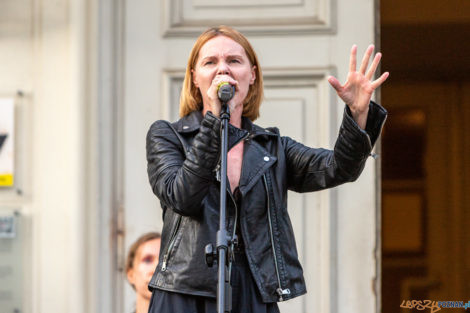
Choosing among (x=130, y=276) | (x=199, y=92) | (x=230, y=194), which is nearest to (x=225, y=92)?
(x=230, y=194)

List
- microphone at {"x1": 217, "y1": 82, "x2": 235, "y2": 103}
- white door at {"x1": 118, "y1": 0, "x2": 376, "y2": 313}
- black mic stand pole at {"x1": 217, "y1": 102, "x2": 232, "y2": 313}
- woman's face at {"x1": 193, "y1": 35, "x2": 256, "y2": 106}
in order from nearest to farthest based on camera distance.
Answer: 1. black mic stand pole at {"x1": 217, "y1": 102, "x2": 232, "y2": 313}
2. microphone at {"x1": 217, "y1": 82, "x2": 235, "y2": 103}
3. woman's face at {"x1": 193, "y1": 35, "x2": 256, "y2": 106}
4. white door at {"x1": 118, "y1": 0, "x2": 376, "y2": 313}

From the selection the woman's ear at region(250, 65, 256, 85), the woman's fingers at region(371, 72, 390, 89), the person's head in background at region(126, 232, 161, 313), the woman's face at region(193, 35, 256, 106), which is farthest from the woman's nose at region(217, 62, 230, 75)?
the person's head in background at region(126, 232, 161, 313)

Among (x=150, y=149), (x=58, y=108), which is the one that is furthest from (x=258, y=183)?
(x=58, y=108)

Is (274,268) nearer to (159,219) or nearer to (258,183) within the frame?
(258,183)

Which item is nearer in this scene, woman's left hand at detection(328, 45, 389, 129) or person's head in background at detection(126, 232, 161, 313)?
woman's left hand at detection(328, 45, 389, 129)

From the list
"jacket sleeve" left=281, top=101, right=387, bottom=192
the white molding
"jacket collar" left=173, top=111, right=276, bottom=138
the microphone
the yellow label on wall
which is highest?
the white molding

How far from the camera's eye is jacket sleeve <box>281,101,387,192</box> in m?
2.20

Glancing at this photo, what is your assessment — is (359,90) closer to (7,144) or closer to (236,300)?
(236,300)

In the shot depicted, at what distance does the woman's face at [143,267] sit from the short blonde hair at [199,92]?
1.32m

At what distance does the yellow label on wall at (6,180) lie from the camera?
3672 millimetres

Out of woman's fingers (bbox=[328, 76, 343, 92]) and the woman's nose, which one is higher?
the woman's nose

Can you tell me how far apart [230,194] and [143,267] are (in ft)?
5.03

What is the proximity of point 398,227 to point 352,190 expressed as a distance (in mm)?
365

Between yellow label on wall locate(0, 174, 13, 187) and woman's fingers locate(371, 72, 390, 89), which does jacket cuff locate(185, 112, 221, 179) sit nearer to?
woman's fingers locate(371, 72, 390, 89)
